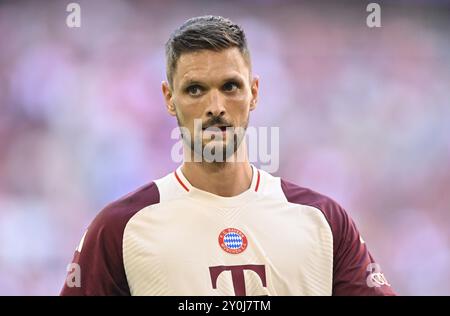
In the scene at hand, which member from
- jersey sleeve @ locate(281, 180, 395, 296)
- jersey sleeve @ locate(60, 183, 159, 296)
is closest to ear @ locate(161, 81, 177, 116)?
jersey sleeve @ locate(60, 183, 159, 296)

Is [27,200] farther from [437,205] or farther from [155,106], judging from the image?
[437,205]

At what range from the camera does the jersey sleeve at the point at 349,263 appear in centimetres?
271

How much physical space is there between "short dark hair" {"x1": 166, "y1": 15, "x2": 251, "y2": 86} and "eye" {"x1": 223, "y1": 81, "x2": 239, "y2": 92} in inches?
5.4

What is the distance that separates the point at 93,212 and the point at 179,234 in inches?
121

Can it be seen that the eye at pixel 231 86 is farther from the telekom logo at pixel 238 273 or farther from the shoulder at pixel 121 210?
the telekom logo at pixel 238 273

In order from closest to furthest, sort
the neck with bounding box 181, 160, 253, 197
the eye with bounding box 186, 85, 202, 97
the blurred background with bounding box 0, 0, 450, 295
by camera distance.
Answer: the eye with bounding box 186, 85, 202, 97
the neck with bounding box 181, 160, 253, 197
the blurred background with bounding box 0, 0, 450, 295

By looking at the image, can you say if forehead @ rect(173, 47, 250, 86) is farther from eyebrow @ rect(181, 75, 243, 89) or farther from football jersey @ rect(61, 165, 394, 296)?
football jersey @ rect(61, 165, 394, 296)

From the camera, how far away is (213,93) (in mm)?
2650

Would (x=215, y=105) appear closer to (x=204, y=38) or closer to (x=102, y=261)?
(x=204, y=38)

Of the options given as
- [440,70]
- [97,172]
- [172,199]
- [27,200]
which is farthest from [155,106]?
[172,199]

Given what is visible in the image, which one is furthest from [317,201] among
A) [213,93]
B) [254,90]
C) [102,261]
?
[102,261]

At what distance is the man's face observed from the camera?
264 cm

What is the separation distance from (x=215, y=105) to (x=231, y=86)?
12 centimetres

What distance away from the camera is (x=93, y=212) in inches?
222
